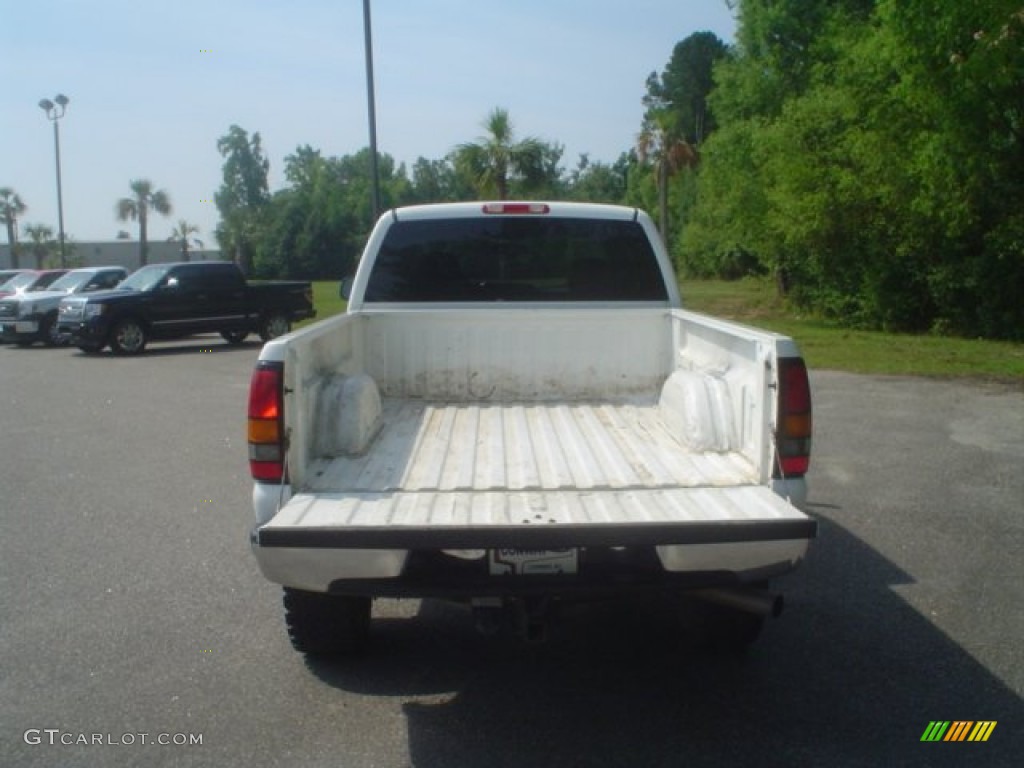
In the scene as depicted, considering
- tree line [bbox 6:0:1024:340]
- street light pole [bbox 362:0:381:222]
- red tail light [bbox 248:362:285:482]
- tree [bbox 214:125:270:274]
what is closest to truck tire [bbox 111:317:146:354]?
street light pole [bbox 362:0:381:222]

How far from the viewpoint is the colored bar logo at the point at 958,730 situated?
3.90 meters

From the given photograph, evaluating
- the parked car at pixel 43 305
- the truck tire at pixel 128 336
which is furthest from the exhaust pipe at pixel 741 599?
the parked car at pixel 43 305

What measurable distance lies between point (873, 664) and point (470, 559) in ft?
6.96

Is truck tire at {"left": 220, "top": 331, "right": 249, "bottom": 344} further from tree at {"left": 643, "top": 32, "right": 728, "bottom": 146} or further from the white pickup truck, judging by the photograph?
tree at {"left": 643, "top": 32, "right": 728, "bottom": 146}

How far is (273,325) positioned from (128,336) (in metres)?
3.08

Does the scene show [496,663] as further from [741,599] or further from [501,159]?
[501,159]

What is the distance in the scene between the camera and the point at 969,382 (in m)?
14.0

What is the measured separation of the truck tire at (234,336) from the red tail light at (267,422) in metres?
18.4

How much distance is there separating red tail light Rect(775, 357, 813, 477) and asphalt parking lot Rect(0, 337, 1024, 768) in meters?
1.10

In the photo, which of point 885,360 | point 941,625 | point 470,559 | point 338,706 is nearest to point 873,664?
point 941,625

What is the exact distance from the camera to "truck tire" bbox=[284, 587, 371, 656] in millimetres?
4344

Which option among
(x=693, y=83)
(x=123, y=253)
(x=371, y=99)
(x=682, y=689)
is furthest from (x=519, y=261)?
(x=123, y=253)

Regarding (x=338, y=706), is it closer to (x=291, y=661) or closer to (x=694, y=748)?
(x=291, y=661)

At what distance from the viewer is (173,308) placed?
20.3m
